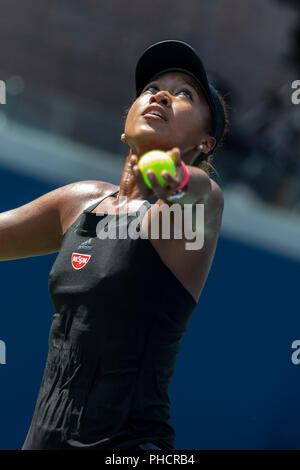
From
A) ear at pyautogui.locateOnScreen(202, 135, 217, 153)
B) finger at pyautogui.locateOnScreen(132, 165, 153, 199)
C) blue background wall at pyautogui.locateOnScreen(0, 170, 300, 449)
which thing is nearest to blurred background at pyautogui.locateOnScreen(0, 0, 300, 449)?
blue background wall at pyautogui.locateOnScreen(0, 170, 300, 449)

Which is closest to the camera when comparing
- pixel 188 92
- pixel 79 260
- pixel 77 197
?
pixel 79 260

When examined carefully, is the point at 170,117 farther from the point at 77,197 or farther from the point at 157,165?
the point at 157,165

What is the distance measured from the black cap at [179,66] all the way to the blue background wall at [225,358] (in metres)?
1.86

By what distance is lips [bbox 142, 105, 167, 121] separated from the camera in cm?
236

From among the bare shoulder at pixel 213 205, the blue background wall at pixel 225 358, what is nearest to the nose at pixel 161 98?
the bare shoulder at pixel 213 205

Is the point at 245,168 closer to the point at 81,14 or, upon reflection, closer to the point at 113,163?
the point at 113,163

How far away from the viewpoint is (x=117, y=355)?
7.25 ft

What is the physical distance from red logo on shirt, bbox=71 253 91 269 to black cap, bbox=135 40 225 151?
2.11ft

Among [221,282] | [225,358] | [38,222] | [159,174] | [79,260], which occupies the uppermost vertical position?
[221,282]

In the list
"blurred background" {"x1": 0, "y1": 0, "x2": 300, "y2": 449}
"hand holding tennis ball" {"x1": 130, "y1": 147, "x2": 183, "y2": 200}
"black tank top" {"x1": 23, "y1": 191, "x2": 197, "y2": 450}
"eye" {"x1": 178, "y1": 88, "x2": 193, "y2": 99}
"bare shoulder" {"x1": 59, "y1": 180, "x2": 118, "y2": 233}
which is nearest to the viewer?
"hand holding tennis ball" {"x1": 130, "y1": 147, "x2": 183, "y2": 200}

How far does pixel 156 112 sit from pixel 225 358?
7.36 feet

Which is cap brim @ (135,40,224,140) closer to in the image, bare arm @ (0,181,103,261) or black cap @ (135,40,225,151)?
black cap @ (135,40,225,151)

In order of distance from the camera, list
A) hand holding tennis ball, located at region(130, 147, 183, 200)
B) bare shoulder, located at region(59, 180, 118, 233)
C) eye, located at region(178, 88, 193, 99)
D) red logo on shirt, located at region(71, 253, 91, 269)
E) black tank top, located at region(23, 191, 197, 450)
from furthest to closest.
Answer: bare shoulder, located at region(59, 180, 118, 233) → eye, located at region(178, 88, 193, 99) → red logo on shirt, located at region(71, 253, 91, 269) → black tank top, located at region(23, 191, 197, 450) → hand holding tennis ball, located at region(130, 147, 183, 200)

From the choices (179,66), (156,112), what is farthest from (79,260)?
(179,66)
